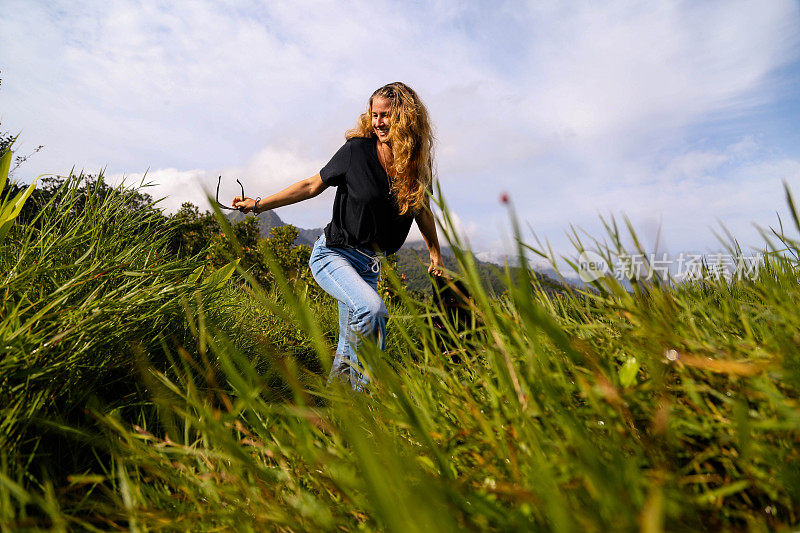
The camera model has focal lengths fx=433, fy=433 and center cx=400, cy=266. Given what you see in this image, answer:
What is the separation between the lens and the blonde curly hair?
3.06m

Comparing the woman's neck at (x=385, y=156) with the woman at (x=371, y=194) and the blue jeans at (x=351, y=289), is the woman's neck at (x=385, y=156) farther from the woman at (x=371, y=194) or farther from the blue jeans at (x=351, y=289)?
the blue jeans at (x=351, y=289)

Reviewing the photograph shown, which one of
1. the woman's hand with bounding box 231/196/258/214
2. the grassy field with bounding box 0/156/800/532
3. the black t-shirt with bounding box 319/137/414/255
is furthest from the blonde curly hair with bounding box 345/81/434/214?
the grassy field with bounding box 0/156/800/532

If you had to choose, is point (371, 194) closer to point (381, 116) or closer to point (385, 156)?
point (385, 156)

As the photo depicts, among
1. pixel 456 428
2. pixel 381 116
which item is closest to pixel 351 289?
pixel 381 116

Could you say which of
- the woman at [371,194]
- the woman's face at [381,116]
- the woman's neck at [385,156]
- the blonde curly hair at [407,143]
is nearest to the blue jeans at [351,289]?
the woman at [371,194]

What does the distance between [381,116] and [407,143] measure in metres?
0.34

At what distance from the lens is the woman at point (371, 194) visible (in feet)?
9.87

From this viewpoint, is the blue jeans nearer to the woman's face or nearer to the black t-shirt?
the black t-shirt

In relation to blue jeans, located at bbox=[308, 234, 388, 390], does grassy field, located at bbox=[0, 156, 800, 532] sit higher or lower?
lower

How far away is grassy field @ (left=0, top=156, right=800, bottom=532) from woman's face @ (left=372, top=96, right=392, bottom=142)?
6.32ft

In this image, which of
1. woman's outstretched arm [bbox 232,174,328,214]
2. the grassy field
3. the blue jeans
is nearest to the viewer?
the grassy field

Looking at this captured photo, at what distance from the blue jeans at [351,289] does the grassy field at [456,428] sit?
3.73 feet

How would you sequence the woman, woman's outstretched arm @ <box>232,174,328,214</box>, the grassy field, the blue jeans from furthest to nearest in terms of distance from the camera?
woman's outstretched arm @ <box>232,174,328,214</box> → the woman → the blue jeans → the grassy field

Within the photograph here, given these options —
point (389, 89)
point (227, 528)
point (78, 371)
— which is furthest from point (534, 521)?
point (389, 89)
